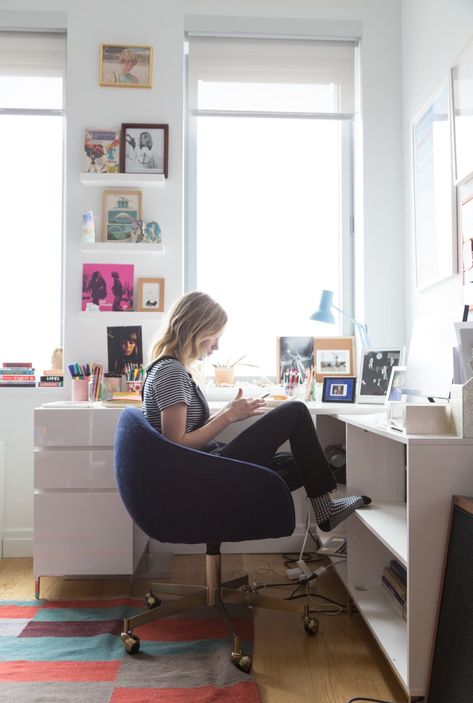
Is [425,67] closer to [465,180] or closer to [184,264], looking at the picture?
[465,180]

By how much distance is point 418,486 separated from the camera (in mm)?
1448

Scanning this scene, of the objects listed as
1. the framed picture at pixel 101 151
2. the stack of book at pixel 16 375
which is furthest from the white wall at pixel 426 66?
the stack of book at pixel 16 375

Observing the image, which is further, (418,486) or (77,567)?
(77,567)

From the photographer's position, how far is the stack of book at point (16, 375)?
3.00m

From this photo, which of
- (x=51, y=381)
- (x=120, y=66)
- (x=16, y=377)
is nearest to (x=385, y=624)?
(x=51, y=381)

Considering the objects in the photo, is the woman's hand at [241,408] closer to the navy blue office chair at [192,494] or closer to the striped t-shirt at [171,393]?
the striped t-shirt at [171,393]

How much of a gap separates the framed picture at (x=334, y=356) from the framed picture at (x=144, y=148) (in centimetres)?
115

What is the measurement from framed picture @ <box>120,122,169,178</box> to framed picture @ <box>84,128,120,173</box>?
4 cm

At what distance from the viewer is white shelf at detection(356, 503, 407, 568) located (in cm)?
159

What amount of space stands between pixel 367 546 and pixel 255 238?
1736 mm

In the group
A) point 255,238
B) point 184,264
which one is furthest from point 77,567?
point 255,238

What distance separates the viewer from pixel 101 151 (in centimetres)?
300

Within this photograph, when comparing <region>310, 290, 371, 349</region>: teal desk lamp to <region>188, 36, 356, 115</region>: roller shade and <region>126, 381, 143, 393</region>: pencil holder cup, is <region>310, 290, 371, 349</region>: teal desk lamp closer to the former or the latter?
<region>126, 381, 143, 393</region>: pencil holder cup

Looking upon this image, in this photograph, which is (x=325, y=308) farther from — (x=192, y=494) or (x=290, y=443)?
(x=192, y=494)
